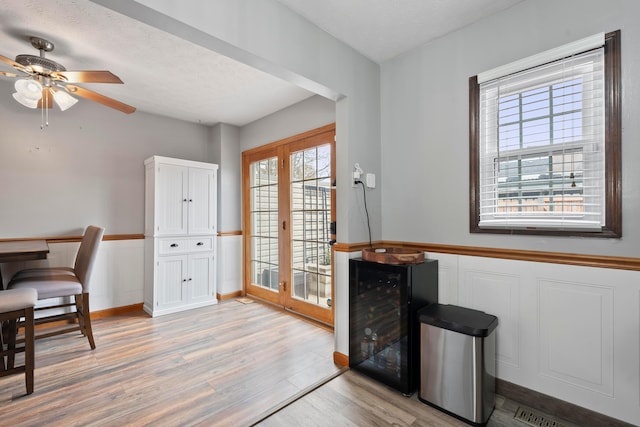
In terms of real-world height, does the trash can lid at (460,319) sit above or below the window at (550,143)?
below

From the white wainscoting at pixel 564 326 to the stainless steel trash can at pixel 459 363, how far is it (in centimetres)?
15

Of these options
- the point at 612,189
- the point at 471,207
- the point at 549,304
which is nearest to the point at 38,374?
the point at 471,207

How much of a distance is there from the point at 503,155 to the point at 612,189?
585 millimetres

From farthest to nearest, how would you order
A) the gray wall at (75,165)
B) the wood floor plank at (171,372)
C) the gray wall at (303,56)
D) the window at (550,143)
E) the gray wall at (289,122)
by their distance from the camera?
the gray wall at (289,122) → the gray wall at (75,165) → the wood floor plank at (171,372) → the window at (550,143) → the gray wall at (303,56)

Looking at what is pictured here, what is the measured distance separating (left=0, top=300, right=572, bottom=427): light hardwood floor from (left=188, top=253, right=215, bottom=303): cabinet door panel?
75cm

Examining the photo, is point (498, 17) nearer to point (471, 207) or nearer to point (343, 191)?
→ point (471, 207)

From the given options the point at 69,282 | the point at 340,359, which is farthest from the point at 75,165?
the point at 340,359

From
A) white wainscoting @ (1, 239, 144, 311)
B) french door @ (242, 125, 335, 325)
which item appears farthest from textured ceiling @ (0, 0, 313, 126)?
white wainscoting @ (1, 239, 144, 311)

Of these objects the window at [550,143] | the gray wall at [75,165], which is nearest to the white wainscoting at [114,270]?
the gray wall at [75,165]

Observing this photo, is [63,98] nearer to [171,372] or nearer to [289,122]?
[289,122]

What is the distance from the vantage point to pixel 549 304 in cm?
182

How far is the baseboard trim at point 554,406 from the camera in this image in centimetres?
164

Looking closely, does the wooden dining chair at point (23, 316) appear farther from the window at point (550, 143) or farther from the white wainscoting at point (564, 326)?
the window at point (550, 143)

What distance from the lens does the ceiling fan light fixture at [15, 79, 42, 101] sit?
2.10 meters
